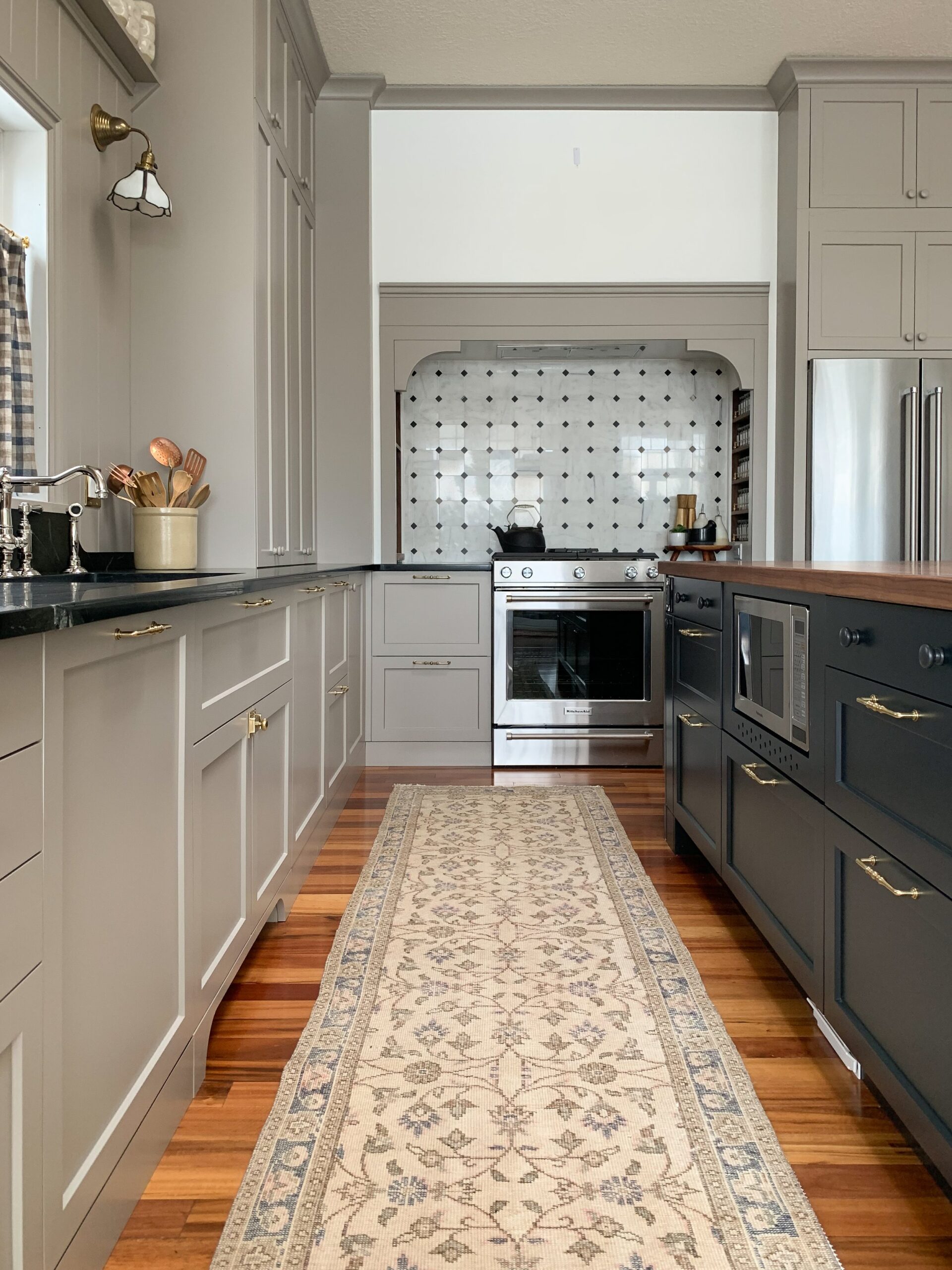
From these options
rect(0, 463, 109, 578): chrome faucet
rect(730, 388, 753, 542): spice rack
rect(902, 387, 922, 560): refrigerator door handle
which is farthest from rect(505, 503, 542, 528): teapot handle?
rect(0, 463, 109, 578): chrome faucet

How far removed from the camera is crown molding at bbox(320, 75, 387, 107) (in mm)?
3967

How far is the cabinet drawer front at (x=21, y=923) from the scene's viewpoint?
833 millimetres

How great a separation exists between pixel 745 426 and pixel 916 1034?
11.7ft

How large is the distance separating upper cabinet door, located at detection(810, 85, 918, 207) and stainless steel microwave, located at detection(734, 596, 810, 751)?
2712 mm

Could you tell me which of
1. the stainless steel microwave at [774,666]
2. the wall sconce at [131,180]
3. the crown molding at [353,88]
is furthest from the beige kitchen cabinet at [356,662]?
the crown molding at [353,88]

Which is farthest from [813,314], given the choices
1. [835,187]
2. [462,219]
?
[462,219]

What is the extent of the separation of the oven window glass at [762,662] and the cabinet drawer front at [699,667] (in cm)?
20

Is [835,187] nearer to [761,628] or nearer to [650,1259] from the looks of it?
[761,628]

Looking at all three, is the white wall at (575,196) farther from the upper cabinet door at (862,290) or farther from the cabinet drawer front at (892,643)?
the cabinet drawer front at (892,643)

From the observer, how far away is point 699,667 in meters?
2.47

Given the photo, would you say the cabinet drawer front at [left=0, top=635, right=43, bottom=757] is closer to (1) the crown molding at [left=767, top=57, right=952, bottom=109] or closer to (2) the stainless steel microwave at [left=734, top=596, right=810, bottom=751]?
(2) the stainless steel microwave at [left=734, top=596, right=810, bottom=751]

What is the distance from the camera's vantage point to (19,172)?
2.18 metres

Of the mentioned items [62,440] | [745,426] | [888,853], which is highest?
[745,426]

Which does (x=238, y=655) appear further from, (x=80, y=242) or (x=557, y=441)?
(x=557, y=441)
